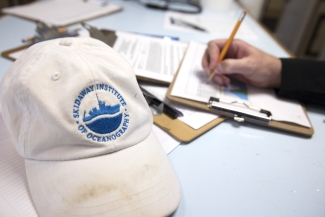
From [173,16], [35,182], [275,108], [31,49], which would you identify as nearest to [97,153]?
[35,182]

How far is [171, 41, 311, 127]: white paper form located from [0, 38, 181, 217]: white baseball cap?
8.5 inches

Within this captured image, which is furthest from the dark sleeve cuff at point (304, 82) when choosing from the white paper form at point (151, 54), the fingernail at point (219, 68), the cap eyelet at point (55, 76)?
the cap eyelet at point (55, 76)

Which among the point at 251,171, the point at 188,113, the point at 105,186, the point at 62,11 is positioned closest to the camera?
the point at 105,186

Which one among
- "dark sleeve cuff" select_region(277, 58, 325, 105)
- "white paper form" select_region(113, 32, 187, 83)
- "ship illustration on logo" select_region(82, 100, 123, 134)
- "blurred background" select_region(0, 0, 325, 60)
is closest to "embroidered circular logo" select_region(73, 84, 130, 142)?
"ship illustration on logo" select_region(82, 100, 123, 134)

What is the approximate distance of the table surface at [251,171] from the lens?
13.6 inches

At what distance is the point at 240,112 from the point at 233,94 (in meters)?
0.09

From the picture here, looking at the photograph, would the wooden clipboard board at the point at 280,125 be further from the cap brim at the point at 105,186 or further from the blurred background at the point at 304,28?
the blurred background at the point at 304,28

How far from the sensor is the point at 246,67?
22.6 inches

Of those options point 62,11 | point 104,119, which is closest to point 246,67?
point 104,119

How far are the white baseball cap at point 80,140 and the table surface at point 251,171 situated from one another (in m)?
0.06

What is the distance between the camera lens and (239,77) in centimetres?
64

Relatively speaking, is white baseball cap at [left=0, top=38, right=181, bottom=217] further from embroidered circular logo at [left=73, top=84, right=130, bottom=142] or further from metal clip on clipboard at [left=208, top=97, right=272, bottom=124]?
metal clip on clipboard at [left=208, top=97, right=272, bottom=124]

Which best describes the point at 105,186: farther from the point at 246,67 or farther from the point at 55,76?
the point at 246,67

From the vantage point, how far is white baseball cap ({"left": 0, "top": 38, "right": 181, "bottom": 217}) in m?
0.29
